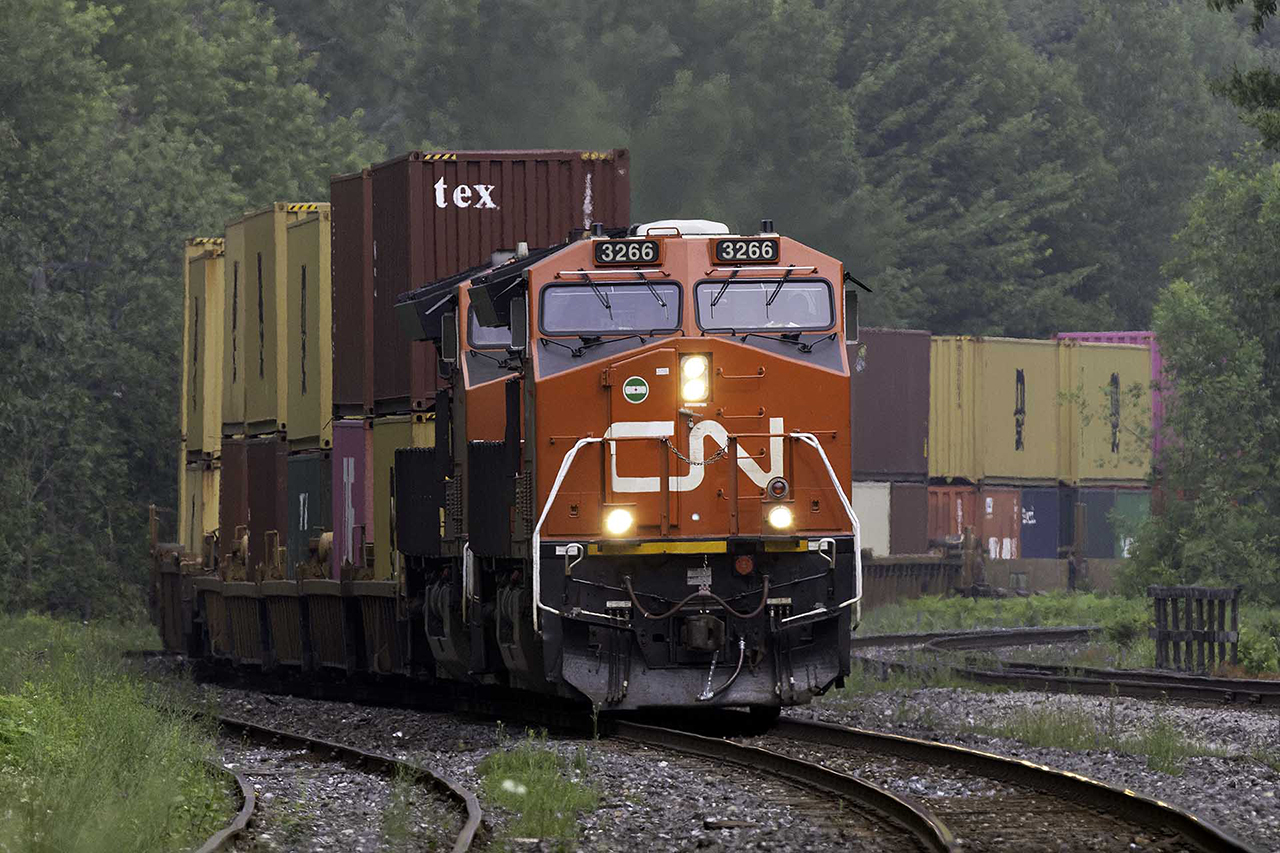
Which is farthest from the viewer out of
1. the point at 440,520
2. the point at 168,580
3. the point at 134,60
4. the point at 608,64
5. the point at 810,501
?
the point at 608,64

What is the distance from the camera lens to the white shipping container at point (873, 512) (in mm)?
37562

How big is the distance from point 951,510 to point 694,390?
86.2 ft

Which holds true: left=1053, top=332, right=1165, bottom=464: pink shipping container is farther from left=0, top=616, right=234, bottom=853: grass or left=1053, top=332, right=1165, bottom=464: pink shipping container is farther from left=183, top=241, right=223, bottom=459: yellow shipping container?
left=0, top=616, right=234, bottom=853: grass

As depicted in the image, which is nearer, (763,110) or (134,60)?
(134,60)

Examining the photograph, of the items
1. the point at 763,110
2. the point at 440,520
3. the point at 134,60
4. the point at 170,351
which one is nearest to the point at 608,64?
the point at 763,110

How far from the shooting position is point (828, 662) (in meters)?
14.8

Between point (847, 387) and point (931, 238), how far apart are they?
52.5 metres

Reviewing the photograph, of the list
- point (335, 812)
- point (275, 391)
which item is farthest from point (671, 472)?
point (275, 391)

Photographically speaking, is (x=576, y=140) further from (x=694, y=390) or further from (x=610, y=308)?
(x=694, y=390)

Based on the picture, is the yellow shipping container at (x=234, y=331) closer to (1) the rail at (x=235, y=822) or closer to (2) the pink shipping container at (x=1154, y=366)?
(1) the rail at (x=235, y=822)

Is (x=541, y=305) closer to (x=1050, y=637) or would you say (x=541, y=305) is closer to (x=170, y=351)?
(x=1050, y=637)

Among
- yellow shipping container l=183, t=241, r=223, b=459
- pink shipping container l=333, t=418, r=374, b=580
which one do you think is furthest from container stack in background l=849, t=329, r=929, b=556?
pink shipping container l=333, t=418, r=374, b=580

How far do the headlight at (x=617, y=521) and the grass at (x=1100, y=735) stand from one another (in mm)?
3125

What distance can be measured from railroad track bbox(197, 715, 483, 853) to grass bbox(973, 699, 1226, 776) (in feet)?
14.0
